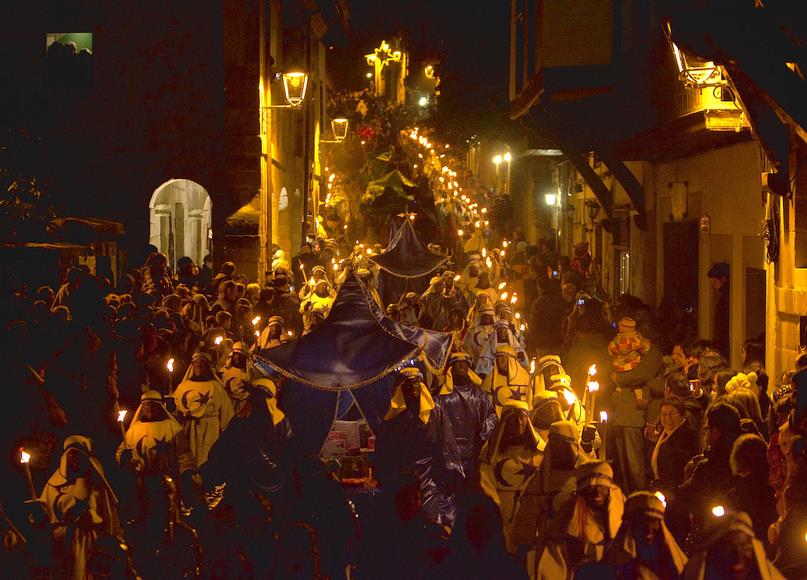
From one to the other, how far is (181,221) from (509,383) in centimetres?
1834

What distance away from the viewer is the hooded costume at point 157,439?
9828 millimetres

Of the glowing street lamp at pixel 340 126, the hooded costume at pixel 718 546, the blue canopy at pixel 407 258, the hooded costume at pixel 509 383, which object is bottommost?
the hooded costume at pixel 509 383

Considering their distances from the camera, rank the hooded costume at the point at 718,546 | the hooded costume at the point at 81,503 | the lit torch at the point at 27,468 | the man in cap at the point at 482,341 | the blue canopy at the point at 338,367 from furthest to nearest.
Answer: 1. the man in cap at the point at 482,341
2. the blue canopy at the point at 338,367
3. the lit torch at the point at 27,468
4. the hooded costume at the point at 81,503
5. the hooded costume at the point at 718,546

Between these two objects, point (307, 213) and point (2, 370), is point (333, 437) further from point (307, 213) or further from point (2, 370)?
point (307, 213)

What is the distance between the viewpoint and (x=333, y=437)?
11617mm

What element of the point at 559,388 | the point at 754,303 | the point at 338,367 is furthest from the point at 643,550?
the point at 754,303

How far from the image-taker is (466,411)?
10414 millimetres

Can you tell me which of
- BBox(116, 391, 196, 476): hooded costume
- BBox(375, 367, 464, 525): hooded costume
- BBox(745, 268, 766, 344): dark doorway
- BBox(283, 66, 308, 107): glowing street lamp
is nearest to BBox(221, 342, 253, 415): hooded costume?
BBox(116, 391, 196, 476): hooded costume

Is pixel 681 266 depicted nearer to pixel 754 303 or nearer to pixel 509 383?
pixel 754 303

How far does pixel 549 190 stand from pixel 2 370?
3793 centimetres

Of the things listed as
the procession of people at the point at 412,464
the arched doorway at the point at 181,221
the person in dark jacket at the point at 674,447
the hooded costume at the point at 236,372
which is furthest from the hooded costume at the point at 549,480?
the arched doorway at the point at 181,221

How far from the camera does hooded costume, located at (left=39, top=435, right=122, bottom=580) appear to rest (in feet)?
25.6

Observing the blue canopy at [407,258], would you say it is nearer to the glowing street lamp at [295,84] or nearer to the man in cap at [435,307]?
the glowing street lamp at [295,84]

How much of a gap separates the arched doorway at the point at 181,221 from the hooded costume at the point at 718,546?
22371 millimetres
